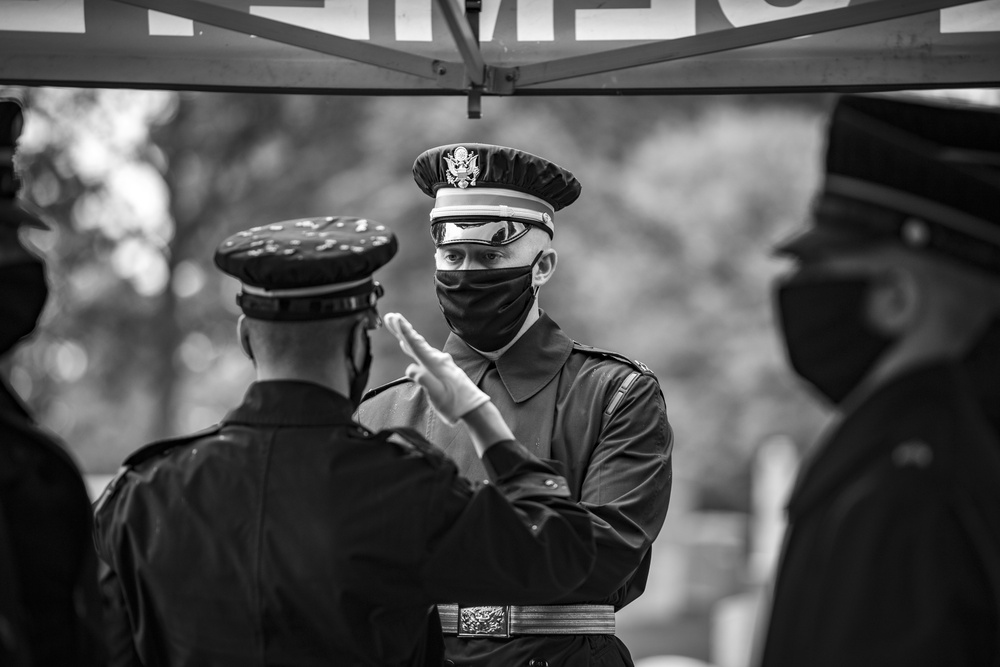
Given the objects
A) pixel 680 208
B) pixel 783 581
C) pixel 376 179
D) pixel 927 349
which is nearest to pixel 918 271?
pixel 927 349

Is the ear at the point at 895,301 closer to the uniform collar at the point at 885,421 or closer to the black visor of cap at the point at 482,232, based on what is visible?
the uniform collar at the point at 885,421

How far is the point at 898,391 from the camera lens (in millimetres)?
2221

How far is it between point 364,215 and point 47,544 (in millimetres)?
A: 11728

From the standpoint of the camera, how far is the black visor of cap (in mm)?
4016

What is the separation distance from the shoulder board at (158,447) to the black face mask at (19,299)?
46cm

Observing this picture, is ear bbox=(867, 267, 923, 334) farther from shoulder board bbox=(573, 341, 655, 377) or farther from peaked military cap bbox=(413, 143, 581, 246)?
peaked military cap bbox=(413, 143, 581, 246)

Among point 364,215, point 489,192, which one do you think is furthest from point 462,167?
point 364,215

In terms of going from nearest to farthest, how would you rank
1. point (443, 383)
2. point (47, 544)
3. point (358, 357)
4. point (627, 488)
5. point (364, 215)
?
1. point (47, 544)
2. point (358, 357)
3. point (443, 383)
4. point (627, 488)
5. point (364, 215)

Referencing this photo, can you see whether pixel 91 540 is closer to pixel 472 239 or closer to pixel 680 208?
pixel 472 239

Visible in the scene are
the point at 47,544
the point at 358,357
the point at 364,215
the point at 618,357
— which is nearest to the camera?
the point at 47,544

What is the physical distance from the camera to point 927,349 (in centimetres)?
224

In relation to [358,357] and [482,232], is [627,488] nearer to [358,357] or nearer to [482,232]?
[482,232]

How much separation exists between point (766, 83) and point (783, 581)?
7.93ft

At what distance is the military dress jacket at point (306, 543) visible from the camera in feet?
8.92
